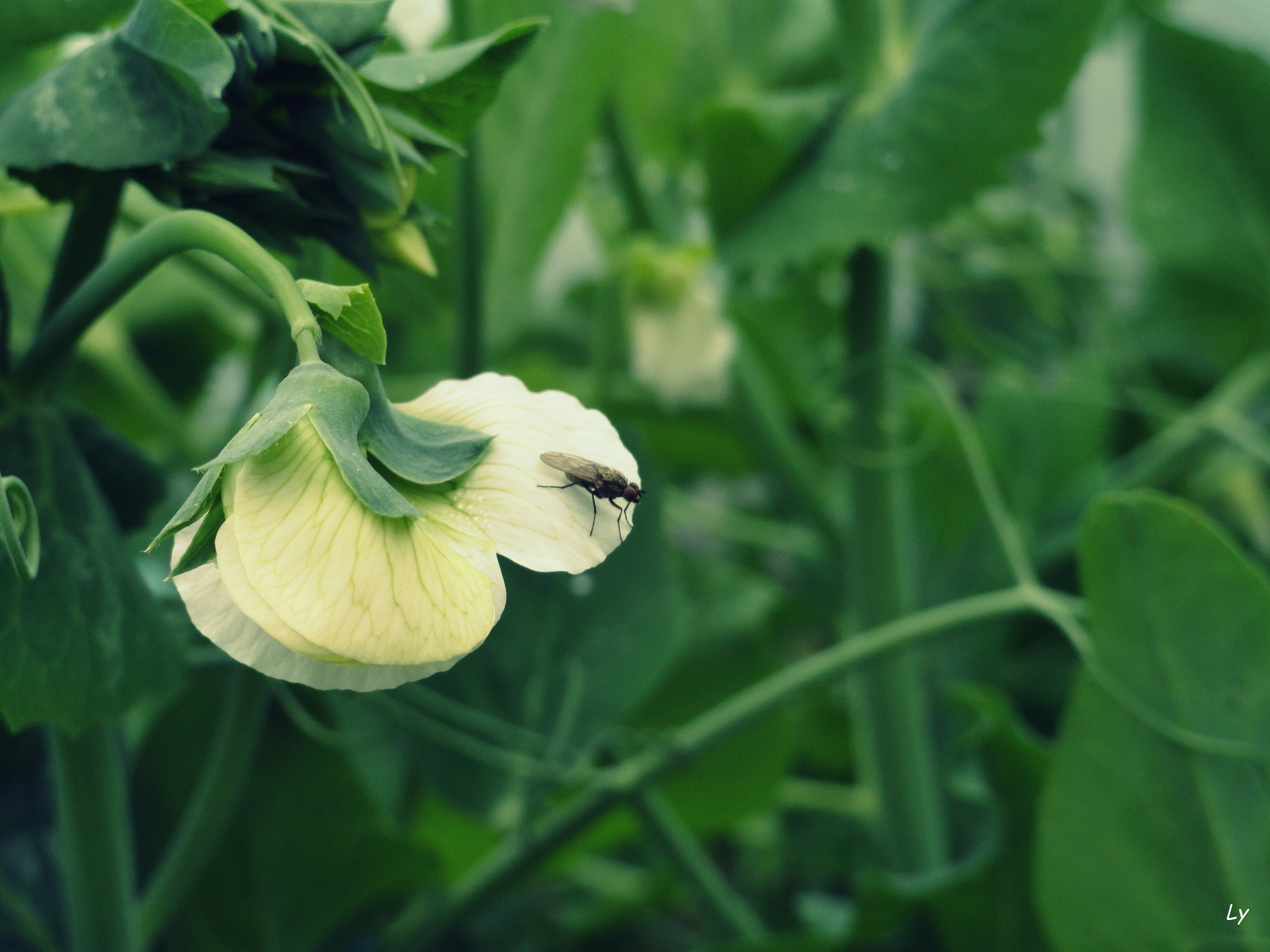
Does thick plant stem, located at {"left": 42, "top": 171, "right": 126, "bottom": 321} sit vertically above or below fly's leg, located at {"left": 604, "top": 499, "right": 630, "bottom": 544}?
below

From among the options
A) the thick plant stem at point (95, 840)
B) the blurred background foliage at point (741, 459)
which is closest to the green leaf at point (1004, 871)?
the blurred background foliage at point (741, 459)

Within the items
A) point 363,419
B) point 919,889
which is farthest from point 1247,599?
point 363,419

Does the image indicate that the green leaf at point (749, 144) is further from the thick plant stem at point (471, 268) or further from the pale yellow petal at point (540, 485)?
the pale yellow petal at point (540, 485)

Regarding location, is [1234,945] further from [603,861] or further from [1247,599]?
[603,861]

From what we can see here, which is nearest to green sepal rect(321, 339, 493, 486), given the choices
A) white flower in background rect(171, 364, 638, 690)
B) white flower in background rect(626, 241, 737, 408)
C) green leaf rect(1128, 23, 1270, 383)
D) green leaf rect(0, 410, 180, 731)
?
white flower in background rect(171, 364, 638, 690)

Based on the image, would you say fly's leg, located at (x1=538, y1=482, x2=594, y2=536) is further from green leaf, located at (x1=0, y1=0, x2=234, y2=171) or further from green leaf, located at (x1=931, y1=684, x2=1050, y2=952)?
green leaf, located at (x1=931, y1=684, x2=1050, y2=952)

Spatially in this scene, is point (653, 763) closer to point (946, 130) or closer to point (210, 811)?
point (210, 811)
